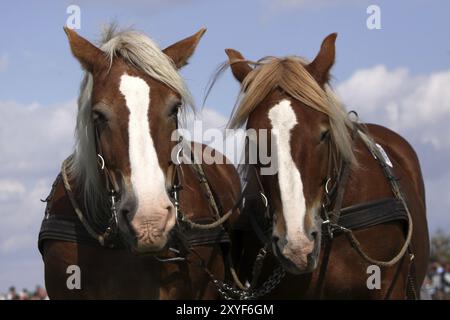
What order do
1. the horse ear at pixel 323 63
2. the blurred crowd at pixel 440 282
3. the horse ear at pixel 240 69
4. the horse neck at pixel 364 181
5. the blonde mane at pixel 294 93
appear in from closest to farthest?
the blonde mane at pixel 294 93 < the horse ear at pixel 323 63 < the horse neck at pixel 364 181 < the horse ear at pixel 240 69 < the blurred crowd at pixel 440 282

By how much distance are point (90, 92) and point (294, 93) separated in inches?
61.1

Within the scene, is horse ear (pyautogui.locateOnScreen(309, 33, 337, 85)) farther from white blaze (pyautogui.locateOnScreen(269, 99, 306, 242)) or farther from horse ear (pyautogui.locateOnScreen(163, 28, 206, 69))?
horse ear (pyautogui.locateOnScreen(163, 28, 206, 69))

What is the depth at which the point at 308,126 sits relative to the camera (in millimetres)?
7840

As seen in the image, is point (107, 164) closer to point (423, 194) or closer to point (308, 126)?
point (308, 126)

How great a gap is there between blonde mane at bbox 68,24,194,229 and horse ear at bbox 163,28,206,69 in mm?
134

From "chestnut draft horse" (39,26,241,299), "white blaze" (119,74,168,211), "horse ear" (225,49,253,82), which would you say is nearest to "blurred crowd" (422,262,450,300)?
"horse ear" (225,49,253,82)

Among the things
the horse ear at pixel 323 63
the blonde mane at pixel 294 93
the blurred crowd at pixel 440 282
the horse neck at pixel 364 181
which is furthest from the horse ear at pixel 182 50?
the blurred crowd at pixel 440 282

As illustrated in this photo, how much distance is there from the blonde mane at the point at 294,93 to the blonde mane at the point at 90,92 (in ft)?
1.72

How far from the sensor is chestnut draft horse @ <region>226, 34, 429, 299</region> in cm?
766

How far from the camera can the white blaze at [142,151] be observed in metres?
7.12

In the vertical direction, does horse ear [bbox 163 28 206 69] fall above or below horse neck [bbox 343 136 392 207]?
above

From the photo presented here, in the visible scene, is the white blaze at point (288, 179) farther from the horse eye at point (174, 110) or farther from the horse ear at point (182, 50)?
the horse ear at point (182, 50)

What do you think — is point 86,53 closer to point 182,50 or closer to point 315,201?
point 182,50

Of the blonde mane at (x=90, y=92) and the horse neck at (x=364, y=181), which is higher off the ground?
the blonde mane at (x=90, y=92)
